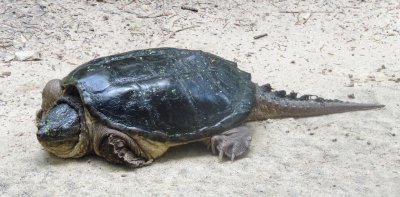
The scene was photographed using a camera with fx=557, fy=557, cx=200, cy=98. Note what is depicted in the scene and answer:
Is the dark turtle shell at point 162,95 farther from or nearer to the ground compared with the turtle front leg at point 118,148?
farther from the ground

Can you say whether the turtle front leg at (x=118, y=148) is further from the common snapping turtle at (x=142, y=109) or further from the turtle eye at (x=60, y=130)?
the turtle eye at (x=60, y=130)

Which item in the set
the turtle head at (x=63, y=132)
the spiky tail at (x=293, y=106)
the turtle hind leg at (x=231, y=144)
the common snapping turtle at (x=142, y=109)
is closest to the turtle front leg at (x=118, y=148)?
the common snapping turtle at (x=142, y=109)

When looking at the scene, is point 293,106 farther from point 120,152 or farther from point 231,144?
point 120,152

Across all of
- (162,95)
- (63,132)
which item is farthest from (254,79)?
(63,132)

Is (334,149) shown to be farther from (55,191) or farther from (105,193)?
(55,191)

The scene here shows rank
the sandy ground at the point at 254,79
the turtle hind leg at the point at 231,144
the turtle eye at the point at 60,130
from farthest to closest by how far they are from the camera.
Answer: the turtle hind leg at the point at 231,144
the turtle eye at the point at 60,130
the sandy ground at the point at 254,79
